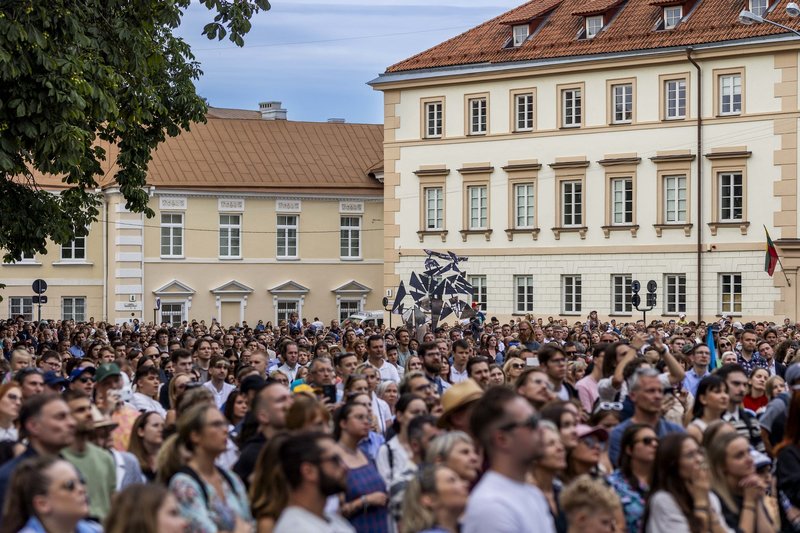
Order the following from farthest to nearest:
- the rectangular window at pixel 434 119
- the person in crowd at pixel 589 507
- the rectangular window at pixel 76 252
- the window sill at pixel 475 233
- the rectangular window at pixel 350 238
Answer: the rectangular window at pixel 350 238 → the rectangular window at pixel 76 252 → the rectangular window at pixel 434 119 → the window sill at pixel 475 233 → the person in crowd at pixel 589 507

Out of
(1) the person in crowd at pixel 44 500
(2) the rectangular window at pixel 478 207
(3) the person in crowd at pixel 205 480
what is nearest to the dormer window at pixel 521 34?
(2) the rectangular window at pixel 478 207

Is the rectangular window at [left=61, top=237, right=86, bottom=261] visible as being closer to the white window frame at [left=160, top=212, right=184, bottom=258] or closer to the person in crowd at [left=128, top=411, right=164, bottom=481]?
the white window frame at [left=160, top=212, right=184, bottom=258]

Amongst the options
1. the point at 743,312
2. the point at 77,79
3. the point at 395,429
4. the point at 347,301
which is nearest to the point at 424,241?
the point at 347,301

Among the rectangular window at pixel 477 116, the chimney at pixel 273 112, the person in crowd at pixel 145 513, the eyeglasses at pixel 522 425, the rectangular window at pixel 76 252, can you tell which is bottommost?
the person in crowd at pixel 145 513

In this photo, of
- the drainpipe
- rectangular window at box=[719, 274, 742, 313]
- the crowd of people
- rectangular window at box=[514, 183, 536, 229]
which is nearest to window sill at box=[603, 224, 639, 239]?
the drainpipe

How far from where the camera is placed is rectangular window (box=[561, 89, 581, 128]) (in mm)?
51719

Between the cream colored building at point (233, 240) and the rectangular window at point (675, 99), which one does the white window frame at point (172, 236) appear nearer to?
the cream colored building at point (233, 240)

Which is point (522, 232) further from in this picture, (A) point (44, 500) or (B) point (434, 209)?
(A) point (44, 500)

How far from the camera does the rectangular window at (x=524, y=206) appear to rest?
53281mm

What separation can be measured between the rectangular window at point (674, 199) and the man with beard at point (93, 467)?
4211 centimetres

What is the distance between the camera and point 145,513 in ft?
20.2

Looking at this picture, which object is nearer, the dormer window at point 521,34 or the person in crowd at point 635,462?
the person in crowd at point 635,462

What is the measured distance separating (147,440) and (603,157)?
140 feet

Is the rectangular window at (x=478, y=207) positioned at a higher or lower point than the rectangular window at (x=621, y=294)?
higher
